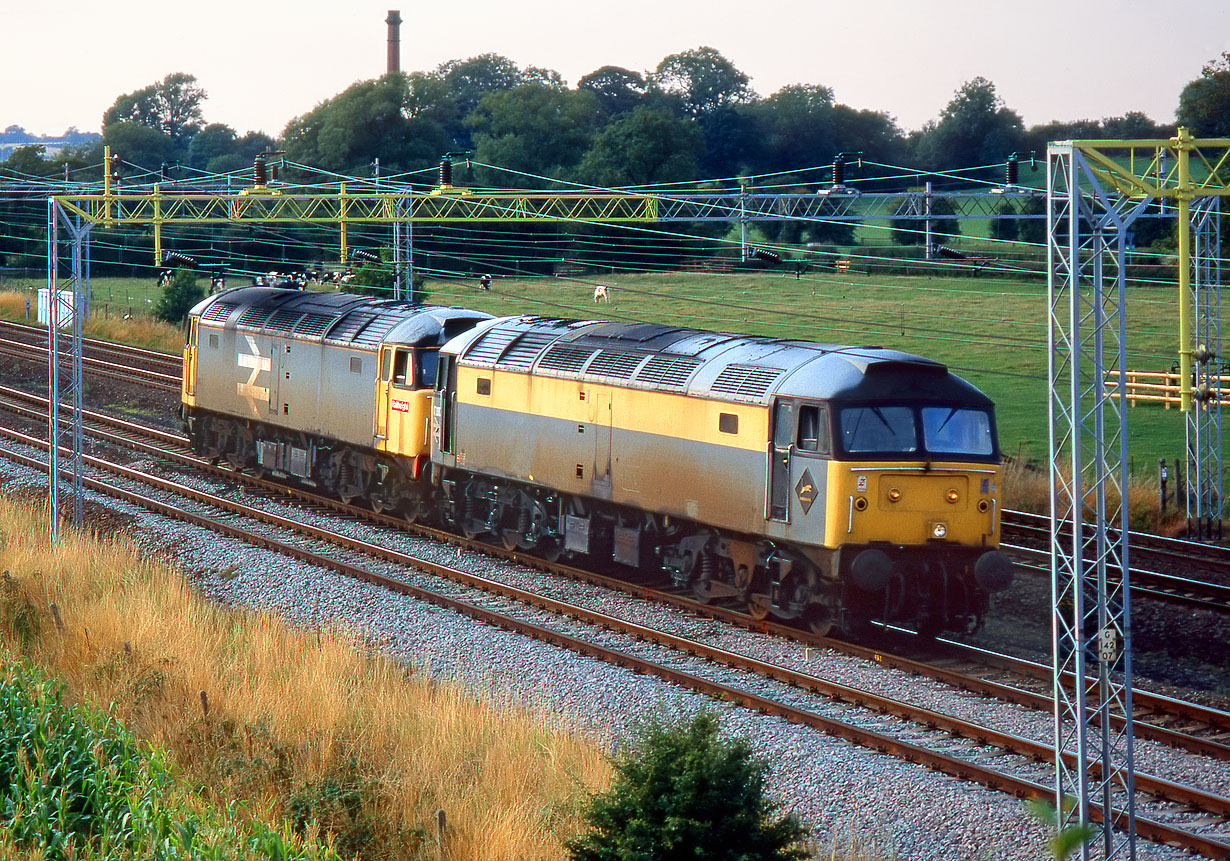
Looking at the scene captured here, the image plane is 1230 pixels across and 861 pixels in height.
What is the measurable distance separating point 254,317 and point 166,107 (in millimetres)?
88982

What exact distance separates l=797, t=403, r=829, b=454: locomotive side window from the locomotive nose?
2090 mm

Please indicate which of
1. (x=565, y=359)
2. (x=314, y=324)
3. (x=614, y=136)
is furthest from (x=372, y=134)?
(x=565, y=359)

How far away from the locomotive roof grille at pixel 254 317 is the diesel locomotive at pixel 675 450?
101 cm

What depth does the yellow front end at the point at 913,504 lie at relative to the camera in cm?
1457

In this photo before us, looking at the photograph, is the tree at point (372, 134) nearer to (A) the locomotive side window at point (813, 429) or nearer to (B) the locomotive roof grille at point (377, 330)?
(B) the locomotive roof grille at point (377, 330)

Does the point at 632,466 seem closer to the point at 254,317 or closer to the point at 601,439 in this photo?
the point at 601,439

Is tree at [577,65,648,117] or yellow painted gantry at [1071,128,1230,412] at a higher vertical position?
tree at [577,65,648,117]

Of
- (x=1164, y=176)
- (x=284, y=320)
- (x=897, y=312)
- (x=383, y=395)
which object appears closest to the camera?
(x=1164, y=176)

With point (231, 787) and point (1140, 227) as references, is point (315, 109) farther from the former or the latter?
point (231, 787)

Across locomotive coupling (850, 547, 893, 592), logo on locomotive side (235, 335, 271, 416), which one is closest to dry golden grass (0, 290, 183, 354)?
logo on locomotive side (235, 335, 271, 416)

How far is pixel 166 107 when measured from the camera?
350ft

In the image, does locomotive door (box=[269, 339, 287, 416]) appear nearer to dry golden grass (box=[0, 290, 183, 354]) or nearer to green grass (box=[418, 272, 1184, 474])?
green grass (box=[418, 272, 1184, 474])

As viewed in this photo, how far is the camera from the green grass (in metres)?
41.2

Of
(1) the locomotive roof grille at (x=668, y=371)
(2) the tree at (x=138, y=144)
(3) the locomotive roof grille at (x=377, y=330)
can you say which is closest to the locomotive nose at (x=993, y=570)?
(1) the locomotive roof grille at (x=668, y=371)
